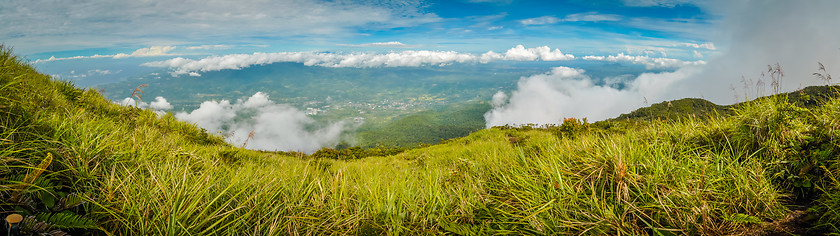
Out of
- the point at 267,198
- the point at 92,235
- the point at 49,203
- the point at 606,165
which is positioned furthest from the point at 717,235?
the point at 49,203

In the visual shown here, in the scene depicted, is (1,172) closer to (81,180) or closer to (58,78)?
(81,180)

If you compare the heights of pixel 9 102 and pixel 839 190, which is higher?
pixel 9 102

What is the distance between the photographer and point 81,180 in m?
2.54

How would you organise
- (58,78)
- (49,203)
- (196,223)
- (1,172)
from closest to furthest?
(49,203) → (1,172) → (196,223) → (58,78)

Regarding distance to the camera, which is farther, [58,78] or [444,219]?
[58,78]

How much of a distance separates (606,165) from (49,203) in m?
4.65

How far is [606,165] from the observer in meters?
3.24

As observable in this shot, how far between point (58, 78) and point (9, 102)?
4.34 metres

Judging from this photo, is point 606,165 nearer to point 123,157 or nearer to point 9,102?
point 123,157

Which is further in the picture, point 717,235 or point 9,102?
point 9,102

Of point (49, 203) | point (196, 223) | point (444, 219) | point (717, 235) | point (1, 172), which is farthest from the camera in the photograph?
point (444, 219)

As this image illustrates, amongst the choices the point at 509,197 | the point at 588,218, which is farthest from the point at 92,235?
the point at 588,218

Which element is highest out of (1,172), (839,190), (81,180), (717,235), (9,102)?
(9,102)

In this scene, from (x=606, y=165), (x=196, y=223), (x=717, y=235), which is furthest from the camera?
(x=606, y=165)
